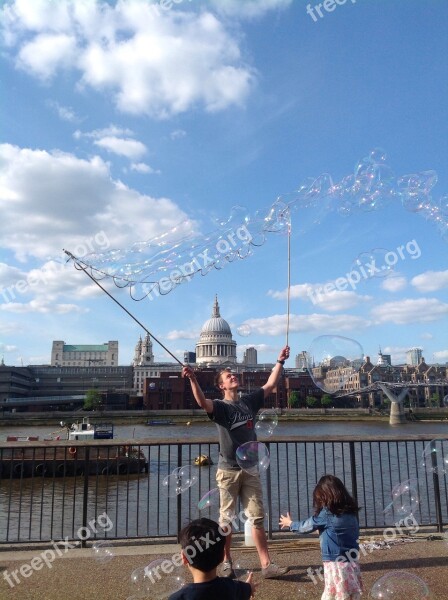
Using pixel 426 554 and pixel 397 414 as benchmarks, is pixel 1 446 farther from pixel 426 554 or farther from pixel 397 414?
pixel 397 414

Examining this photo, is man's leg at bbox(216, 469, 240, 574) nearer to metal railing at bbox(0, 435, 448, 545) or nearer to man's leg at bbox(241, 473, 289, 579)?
man's leg at bbox(241, 473, 289, 579)

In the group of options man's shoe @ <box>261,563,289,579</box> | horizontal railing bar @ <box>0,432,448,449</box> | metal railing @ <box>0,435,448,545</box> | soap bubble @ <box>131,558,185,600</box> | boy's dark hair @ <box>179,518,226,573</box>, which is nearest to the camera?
boy's dark hair @ <box>179,518,226,573</box>

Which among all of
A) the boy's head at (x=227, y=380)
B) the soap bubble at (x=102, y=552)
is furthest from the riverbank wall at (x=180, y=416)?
the boy's head at (x=227, y=380)

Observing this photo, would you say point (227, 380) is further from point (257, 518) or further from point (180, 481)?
point (180, 481)

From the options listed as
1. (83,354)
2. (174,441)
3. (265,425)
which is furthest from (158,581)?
(83,354)

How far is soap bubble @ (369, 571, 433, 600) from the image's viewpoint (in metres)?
4.35

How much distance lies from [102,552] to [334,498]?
3.24m

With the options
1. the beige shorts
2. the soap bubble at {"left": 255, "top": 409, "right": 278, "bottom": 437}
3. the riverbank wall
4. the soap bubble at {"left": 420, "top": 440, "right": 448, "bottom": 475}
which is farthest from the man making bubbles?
the riverbank wall

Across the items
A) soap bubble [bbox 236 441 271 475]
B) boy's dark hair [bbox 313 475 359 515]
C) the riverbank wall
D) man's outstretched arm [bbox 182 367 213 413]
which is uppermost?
man's outstretched arm [bbox 182 367 213 413]

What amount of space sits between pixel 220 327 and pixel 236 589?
12670cm

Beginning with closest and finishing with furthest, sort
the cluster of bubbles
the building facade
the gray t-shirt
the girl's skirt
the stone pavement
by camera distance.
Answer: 1. the girl's skirt
2. the stone pavement
3. the gray t-shirt
4. the cluster of bubbles
5. the building facade

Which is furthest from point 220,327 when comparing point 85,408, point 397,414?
point 397,414

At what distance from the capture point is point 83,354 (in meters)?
186

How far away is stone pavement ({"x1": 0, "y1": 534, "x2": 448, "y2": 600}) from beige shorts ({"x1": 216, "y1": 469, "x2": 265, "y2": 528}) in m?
0.61
